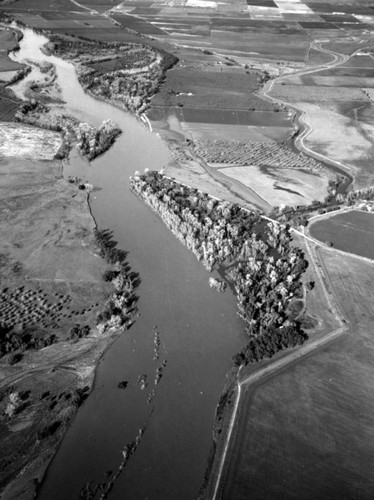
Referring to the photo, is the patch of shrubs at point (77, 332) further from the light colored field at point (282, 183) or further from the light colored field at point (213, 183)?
the light colored field at point (282, 183)

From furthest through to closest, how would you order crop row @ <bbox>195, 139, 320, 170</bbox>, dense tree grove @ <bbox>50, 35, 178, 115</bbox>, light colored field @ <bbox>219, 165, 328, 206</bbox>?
dense tree grove @ <bbox>50, 35, 178, 115</bbox>, crop row @ <bbox>195, 139, 320, 170</bbox>, light colored field @ <bbox>219, 165, 328, 206</bbox>

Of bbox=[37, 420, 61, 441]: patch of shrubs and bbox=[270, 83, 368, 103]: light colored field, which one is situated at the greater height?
bbox=[270, 83, 368, 103]: light colored field

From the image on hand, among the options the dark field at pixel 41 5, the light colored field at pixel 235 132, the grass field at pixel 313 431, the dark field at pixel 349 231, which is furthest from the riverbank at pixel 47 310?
the dark field at pixel 41 5

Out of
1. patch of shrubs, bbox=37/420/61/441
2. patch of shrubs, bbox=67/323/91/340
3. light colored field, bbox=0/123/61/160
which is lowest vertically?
patch of shrubs, bbox=37/420/61/441

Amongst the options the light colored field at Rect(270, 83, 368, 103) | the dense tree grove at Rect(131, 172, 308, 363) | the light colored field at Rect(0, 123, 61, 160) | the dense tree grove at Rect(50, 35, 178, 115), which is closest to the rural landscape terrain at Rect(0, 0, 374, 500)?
the dense tree grove at Rect(131, 172, 308, 363)

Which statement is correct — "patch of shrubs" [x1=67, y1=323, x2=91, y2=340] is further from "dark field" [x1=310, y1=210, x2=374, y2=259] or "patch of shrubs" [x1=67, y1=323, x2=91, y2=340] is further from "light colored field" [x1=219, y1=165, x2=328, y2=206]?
"light colored field" [x1=219, y1=165, x2=328, y2=206]

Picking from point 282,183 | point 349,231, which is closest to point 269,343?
point 349,231

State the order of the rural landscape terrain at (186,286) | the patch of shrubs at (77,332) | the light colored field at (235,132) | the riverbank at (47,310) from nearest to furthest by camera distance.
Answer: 1. the rural landscape terrain at (186,286)
2. the riverbank at (47,310)
3. the patch of shrubs at (77,332)
4. the light colored field at (235,132)

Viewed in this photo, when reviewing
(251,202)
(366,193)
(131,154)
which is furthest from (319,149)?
(131,154)
